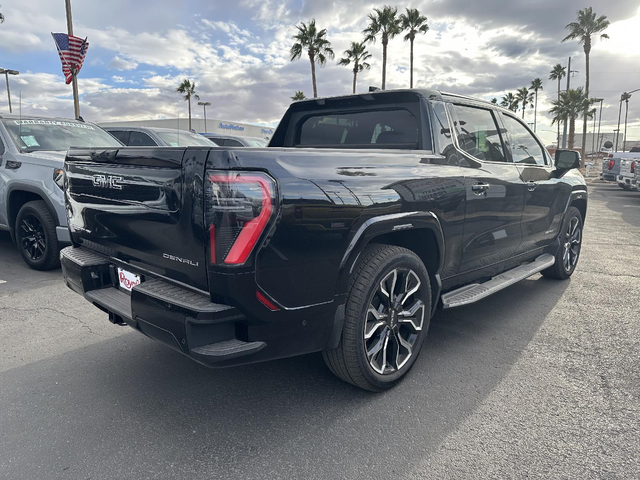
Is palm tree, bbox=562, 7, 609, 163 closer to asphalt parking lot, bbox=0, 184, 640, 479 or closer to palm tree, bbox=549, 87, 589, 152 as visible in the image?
palm tree, bbox=549, 87, 589, 152

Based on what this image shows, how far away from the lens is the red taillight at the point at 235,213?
2.12 metres

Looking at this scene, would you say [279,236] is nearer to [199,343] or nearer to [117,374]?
[199,343]

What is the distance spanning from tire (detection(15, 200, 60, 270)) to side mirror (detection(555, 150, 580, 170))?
17.8 ft

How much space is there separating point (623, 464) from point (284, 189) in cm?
203

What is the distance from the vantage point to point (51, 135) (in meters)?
6.24

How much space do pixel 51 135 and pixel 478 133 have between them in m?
5.32

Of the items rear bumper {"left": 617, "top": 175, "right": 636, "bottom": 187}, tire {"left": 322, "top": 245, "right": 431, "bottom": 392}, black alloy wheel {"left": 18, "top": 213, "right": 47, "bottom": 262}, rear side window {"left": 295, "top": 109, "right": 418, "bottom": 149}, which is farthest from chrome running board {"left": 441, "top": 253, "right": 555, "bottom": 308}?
rear bumper {"left": 617, "top": 175, "right": 636, "bottom": 187}

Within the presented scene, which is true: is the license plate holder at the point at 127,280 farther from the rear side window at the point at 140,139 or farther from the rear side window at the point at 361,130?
the rear side window at the point at 140,139

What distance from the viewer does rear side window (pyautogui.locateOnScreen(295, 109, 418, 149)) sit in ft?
11.6

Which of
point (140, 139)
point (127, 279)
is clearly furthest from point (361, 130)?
point (140, 139)

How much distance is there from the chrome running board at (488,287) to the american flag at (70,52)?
13007 mm

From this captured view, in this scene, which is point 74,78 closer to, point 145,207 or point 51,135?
point 51,135

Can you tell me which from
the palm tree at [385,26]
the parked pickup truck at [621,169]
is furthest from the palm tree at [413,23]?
the parked pickup truck at [621,169]

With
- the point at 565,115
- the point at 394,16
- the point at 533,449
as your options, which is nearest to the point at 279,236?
the point at 533,449
